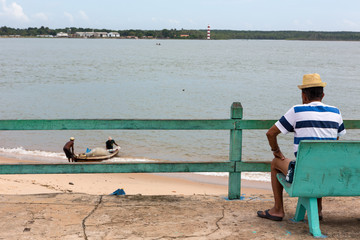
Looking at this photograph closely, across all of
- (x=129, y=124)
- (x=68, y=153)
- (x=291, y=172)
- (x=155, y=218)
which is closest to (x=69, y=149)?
(x=68, y=153)

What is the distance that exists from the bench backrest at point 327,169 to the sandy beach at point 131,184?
900 cm

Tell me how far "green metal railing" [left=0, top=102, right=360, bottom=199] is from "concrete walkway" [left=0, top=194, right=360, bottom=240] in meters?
0.43

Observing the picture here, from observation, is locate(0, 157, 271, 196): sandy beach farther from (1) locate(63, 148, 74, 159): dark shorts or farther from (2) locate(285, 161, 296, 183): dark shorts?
(2) locate(285, 161, 296, 183): dark shorts

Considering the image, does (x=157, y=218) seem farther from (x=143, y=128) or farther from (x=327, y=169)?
(x=327, y=169)

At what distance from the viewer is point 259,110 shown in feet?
116

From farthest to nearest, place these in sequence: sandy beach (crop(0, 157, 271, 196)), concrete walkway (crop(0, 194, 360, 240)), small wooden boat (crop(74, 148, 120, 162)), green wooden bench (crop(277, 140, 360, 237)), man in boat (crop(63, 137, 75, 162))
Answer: small wooden boat (crop(74, 148, 120, 162)), man in boat (crop(63, 137, 75, 162)), sandy beach (crop(0, 157, 271, 196)), concrete walkway (crop(0, 194, 360, 240)), green wooden bench (crop(277, 140, 360, 237))

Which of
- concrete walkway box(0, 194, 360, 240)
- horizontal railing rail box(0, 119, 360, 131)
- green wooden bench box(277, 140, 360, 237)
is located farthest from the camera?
horizontal railing rail box(0, 119, 360, 131)

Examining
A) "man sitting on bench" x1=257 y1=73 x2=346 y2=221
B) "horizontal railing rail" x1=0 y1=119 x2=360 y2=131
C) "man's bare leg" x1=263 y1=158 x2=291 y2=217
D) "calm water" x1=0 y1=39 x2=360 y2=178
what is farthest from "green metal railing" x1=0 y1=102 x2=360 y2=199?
"calm water" x1=0 y1=39 x2=360 y2=178

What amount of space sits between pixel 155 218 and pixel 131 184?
1001 cm

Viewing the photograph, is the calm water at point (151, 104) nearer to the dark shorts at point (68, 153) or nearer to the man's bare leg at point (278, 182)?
the dark shorts at point (68, 153)

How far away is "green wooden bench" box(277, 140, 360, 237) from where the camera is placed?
3986mm

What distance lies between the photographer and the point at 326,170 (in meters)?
4.07

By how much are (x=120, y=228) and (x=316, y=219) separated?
1962 mm

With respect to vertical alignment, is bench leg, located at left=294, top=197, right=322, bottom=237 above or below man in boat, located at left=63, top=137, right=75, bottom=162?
above
